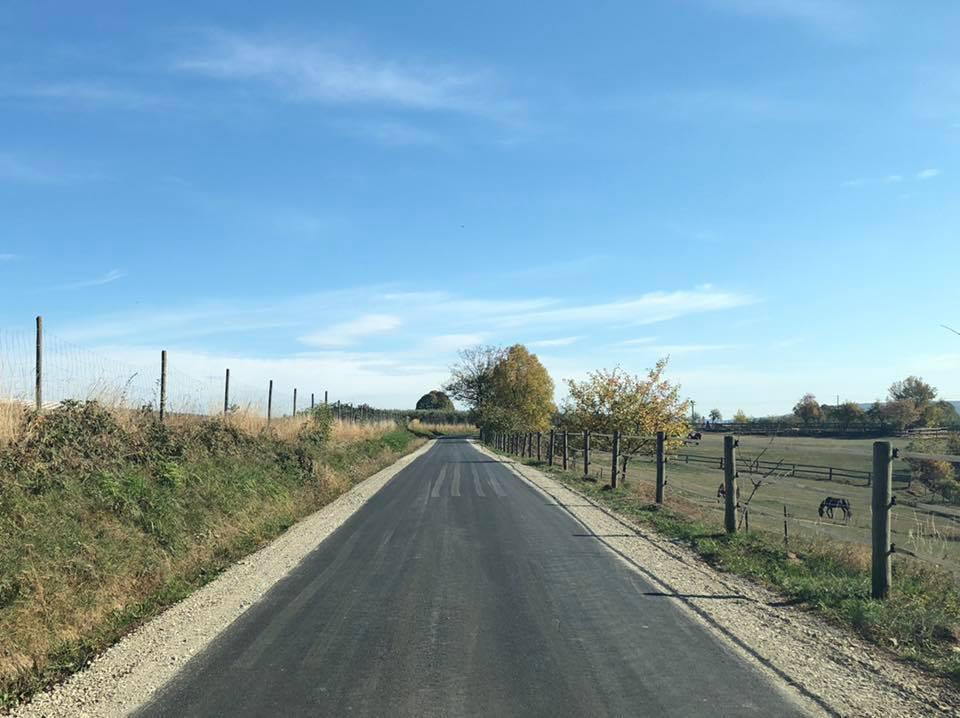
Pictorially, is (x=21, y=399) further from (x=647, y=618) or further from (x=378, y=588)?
(x=647, y=618)

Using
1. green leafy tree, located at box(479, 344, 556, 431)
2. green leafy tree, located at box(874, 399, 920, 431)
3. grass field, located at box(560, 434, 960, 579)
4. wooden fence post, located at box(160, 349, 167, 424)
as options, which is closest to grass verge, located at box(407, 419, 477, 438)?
green leafy tree, located at box(479, 344, 556, 431)

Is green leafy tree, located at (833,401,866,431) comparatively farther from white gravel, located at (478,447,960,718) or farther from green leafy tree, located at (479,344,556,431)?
white gravel, located at (478,447,960,718)

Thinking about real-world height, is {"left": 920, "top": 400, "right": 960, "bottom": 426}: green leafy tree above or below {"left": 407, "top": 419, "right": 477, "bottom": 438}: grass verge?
above

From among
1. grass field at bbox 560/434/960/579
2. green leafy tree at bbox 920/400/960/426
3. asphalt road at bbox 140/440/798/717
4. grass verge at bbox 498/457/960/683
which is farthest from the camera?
green leafy tree at bbox 920/400/960/426

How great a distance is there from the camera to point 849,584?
8812 millimetres

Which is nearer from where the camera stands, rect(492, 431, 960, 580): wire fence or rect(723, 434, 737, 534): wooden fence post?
rect(492, 431, 960, 580): wire fence

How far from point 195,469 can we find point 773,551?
33.2 ft

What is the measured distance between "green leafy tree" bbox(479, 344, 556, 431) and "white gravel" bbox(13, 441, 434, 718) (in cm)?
7261

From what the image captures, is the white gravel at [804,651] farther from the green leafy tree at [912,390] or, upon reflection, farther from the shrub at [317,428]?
the green leafy tree at [912,390]

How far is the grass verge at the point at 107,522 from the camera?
6.33 meters

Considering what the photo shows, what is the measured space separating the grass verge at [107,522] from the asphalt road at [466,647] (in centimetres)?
135

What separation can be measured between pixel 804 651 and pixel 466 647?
2991mm

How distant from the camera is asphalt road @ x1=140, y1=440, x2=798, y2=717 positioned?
4895 mm

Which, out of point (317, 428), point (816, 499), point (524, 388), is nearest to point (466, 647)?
point (317, 428)
